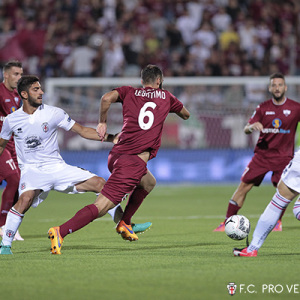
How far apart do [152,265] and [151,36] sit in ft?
49.1

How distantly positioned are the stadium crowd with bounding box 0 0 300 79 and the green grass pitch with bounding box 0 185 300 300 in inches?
366

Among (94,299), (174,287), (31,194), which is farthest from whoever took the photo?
(31,194)

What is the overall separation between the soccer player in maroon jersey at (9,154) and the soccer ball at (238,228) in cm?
322

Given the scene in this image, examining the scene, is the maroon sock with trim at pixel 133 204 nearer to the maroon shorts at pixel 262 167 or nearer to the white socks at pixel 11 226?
the white socks at pixel 11 226

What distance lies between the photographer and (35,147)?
25.9 feet

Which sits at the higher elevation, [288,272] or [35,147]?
[35,147]

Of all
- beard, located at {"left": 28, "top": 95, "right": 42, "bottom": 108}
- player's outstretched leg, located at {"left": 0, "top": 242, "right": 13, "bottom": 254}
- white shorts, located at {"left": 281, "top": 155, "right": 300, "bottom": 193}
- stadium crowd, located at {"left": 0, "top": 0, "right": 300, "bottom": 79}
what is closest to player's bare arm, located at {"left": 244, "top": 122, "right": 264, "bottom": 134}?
white shorts, located at {"left": 281, "top": 155, "right": 300, "bottom": 193}

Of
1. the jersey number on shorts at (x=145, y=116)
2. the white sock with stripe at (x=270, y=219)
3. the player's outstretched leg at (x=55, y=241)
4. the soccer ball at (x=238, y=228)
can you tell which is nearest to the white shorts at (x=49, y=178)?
the player's outstretched leg at (x=55, y=241)

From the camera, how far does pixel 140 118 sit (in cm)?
802

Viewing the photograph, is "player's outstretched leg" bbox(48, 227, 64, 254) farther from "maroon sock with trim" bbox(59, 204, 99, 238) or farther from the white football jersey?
the white football jersey

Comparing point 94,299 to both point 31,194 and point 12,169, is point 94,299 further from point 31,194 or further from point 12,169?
point 12,169

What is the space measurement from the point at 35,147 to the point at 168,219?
4.19m

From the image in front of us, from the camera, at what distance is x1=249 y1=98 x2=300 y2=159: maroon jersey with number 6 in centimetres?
1006

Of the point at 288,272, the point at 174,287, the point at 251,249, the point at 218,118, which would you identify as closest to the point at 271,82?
the point at 251,249
